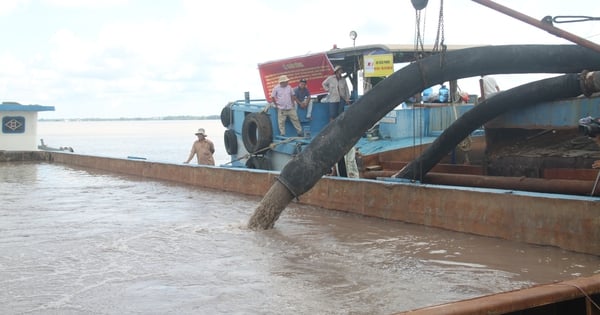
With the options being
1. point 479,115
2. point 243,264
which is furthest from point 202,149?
point 243,264

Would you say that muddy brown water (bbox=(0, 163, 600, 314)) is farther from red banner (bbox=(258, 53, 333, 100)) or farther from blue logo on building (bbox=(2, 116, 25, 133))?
blue logo on building (bbox=(2, 116, 25, 133))

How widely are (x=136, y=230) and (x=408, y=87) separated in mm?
3518

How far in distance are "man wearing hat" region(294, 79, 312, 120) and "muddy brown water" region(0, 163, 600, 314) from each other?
13.4ft

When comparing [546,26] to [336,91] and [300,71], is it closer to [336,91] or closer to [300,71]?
[336,91]

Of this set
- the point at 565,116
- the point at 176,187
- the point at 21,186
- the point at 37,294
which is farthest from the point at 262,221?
the point at 21,186

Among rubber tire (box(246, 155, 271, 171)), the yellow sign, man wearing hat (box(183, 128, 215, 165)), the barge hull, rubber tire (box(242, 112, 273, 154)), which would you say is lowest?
the barge hull

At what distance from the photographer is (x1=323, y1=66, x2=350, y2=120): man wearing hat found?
40.8 feet

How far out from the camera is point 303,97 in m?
13.2

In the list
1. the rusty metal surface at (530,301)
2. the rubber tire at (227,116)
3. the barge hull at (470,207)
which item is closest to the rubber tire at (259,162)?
the rubber tire at (227,116)

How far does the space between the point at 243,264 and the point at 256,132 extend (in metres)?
7.81

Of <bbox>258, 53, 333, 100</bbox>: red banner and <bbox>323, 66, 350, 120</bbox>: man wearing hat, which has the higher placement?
<bbox>258, 53, 333, 100</bbox>: red banner

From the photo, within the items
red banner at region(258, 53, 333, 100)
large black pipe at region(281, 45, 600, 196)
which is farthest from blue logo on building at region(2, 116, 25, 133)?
large black pipe at region(281, 45, 600, 196)

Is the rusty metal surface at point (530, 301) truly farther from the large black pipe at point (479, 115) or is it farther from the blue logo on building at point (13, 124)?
the blue logo on building at point (13, 124)

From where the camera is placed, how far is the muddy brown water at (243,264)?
4.75m
